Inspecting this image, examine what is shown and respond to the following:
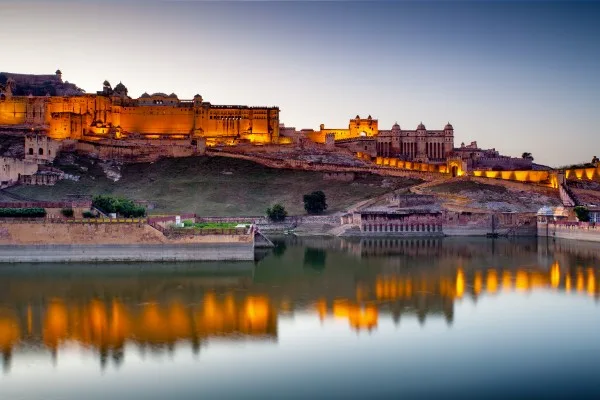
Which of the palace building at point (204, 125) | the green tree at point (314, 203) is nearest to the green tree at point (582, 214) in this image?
the green tree at point (314, 203)

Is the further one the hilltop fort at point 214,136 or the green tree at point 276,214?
the hilltop fort at point 214,136

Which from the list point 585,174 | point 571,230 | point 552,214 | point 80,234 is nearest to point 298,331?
point 80,234

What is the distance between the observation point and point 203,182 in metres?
60.0

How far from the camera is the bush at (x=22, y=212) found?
31391mm

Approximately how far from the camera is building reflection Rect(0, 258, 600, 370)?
1908 centimetres

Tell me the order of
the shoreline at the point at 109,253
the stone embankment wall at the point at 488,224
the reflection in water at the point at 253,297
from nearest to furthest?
the reflection in water at the point at 253,297 < the shoreline at the point at 109,253 < the stone embankment wall at the point at 488,224

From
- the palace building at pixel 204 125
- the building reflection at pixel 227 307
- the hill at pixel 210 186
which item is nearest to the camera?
the building reflection at pixel 227 307

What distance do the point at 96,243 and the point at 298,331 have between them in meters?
15.0

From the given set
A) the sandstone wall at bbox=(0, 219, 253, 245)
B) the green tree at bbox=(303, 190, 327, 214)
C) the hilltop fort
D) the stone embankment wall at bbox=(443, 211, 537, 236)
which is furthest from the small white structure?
the sandstone wall at bbox=(0, 219, 253, 245)

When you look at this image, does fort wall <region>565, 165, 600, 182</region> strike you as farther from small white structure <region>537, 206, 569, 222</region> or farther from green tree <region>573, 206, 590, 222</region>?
green tree <region>573, 206, 590, 222</region>

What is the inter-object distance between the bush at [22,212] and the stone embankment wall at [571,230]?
3481 cm

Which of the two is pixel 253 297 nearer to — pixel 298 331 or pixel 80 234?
pixel 298 331

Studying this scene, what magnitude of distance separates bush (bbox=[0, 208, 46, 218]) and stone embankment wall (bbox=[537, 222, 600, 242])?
34.8m

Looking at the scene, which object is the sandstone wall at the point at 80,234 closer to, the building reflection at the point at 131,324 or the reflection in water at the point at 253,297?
the reflection in water at the point at 253,297
